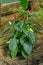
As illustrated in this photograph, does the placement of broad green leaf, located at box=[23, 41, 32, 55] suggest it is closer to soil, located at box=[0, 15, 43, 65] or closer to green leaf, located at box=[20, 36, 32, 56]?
green leaf, located at box=[20, 36, 32, 56]

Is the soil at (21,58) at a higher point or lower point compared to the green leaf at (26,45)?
lower

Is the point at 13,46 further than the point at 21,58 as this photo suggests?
No

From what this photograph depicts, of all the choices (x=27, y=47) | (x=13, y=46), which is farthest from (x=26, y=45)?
(x=13, y=46)

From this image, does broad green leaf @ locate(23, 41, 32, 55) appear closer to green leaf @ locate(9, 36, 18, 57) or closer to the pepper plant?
the pepper plant

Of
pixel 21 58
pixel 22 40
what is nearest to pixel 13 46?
pixel 22 40

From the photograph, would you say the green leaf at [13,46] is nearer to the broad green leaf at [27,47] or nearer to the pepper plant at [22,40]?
the pepper plant at [22,40]

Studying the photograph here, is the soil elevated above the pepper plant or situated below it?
below

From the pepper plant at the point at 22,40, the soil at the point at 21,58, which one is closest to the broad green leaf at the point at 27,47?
the pepper plant at the point at 22,40

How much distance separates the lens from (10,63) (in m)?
2.95

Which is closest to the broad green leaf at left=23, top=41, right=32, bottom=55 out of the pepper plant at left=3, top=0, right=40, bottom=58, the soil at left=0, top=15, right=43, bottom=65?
the pepper plant at left=3, top=0, right=40, bottom=58

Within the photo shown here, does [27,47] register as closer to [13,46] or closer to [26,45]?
[26,45]

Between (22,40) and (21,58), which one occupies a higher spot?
(22,40)

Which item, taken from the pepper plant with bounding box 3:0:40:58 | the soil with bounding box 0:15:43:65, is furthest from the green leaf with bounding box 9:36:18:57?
the soil with bounding box 0:15:43:65

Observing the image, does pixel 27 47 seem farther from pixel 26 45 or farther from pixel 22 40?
pixel 22 40
